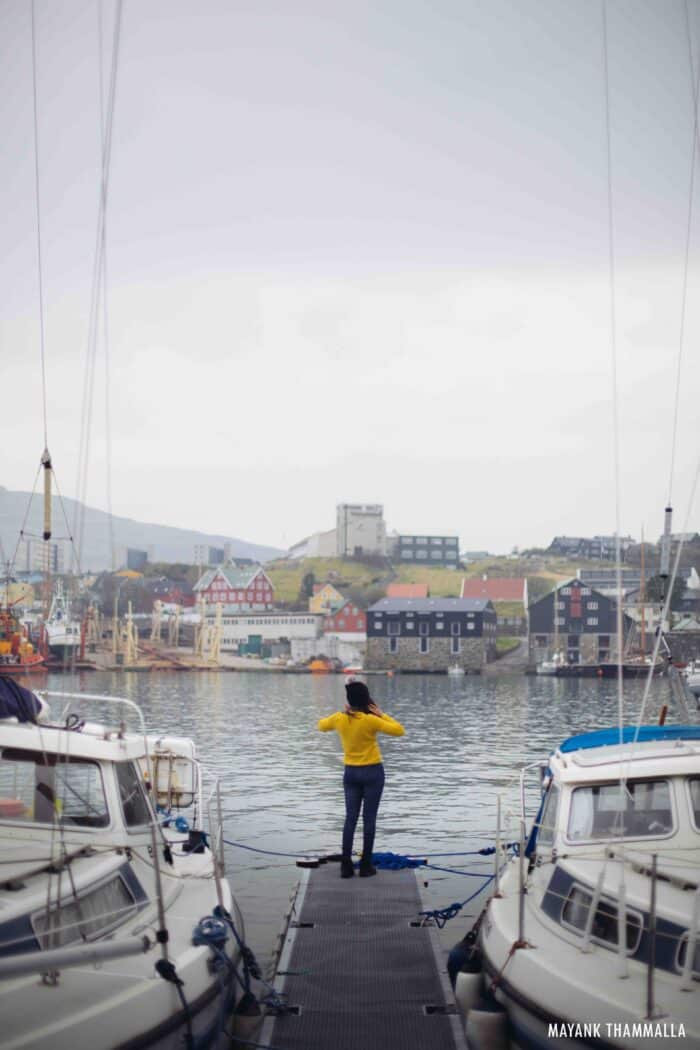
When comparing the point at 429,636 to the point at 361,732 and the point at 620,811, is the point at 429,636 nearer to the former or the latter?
the point at 361,732

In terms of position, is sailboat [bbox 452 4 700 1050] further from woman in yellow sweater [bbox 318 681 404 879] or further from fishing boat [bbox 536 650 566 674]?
fishing boat [bbox 536 650 566 674]

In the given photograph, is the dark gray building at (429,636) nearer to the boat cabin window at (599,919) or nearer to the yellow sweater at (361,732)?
the yellow sweater at (361,732)

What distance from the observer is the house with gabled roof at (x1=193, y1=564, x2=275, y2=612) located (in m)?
176

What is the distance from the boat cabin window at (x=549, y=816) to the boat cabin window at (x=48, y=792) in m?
3.79

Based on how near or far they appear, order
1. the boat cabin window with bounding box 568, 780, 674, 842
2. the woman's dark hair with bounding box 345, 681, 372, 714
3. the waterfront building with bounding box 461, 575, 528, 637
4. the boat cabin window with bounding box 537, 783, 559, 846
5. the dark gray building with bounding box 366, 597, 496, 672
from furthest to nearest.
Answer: the waterfront building with bounding box 461, 575, 528, 637
the dark gray building with bounding box 366, 597, 496, 672
the woman's dark hair with bounding box 345, 681, 372, 714
the boat cabin window with bounding box 537, 783, 559, 846
the boat cabin window with bounding box 568, 780, 674, 842

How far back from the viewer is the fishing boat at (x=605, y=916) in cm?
688

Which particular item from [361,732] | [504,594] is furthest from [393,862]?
[504,594]

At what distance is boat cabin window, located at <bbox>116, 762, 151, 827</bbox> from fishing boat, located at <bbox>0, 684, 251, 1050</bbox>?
0.01m

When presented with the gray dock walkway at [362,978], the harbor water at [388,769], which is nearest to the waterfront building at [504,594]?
the harbor water at [388,769]

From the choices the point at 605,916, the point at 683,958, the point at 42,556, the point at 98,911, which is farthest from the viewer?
the point at 42,556

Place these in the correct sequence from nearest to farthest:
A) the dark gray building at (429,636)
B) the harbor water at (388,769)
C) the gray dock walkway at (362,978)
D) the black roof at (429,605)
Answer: the gray dock walkway at (362,978) → the harbor water at (388,769) → the dark gray building at (429,636) → the black roof at (429,605)

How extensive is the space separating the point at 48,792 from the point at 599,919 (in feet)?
13.3

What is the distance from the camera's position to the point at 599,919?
25.8ft

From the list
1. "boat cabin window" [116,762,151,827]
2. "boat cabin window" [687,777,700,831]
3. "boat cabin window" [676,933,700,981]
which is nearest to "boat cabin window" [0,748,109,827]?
"boat cabin window" [116,762,151,827]
